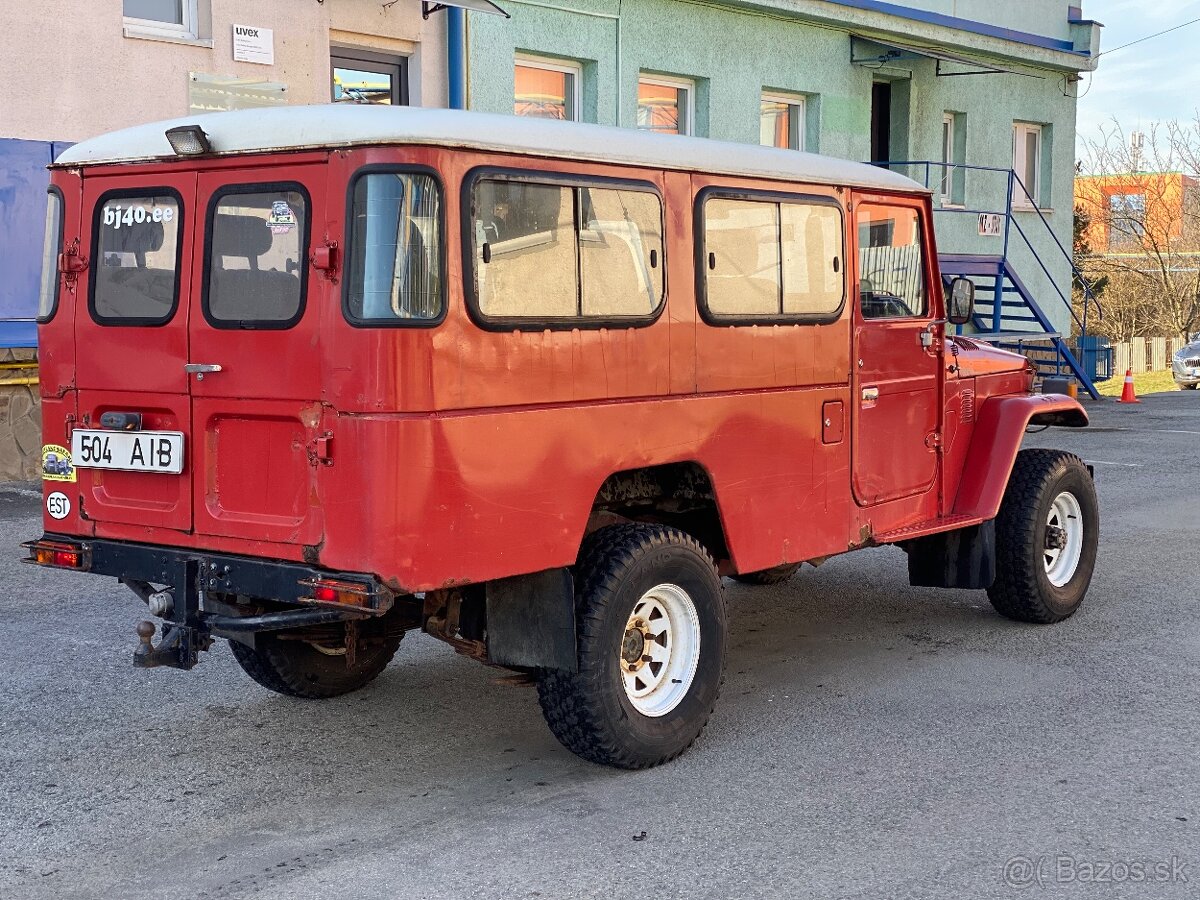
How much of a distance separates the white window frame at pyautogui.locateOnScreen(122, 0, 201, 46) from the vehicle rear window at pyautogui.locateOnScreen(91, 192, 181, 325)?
766 centimetres

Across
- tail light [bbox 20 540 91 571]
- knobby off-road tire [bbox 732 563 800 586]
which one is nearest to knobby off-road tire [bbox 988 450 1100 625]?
knobby off-road tire [bbox 732 563 800 586]

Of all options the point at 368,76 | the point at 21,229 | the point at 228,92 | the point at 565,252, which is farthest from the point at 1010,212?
the point at 565,252

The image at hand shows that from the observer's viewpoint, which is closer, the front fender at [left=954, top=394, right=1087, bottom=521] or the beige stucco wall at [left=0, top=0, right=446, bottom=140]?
the front fender at [left=954, top=394, right=1087, bottom=521]

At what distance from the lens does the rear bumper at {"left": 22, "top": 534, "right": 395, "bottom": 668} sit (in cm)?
458

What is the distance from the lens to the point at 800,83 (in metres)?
18.4

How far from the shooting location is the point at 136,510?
16.8 ft

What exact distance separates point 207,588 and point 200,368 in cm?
75

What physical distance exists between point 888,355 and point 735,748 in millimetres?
2072

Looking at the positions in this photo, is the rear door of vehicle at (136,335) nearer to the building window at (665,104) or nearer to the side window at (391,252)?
the side window at (391,252)

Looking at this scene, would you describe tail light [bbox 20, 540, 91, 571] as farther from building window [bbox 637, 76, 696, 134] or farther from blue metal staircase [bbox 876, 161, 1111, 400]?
blue metal staircase [bbox 876, 161, 1111, 400]

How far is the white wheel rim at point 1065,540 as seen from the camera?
7.55m

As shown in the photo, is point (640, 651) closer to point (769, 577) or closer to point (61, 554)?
point (61, 554)

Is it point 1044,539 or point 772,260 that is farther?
point 1044,539

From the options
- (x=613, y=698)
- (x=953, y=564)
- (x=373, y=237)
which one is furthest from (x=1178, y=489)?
(x=373, y=237)
